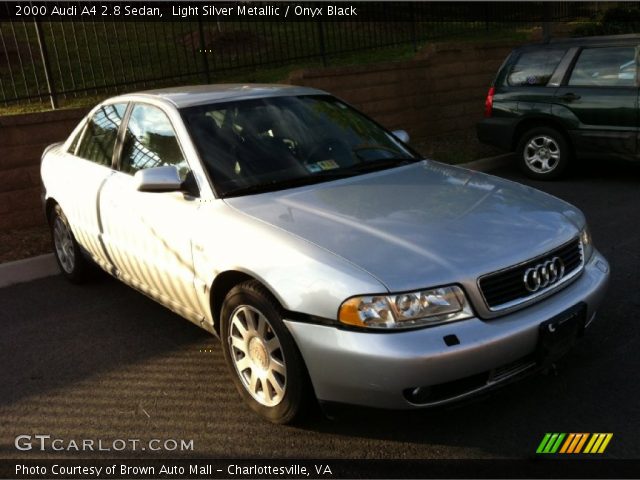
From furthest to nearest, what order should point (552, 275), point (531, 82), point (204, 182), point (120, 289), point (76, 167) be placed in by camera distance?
point (531, 82)
point (120, 289)
point (76, 167)
point (204, 182)
point (552, 275)

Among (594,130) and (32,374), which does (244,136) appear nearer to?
(32,374)

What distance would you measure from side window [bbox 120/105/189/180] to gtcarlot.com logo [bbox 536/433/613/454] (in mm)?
2392

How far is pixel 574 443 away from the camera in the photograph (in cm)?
291

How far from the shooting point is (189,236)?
3.53m

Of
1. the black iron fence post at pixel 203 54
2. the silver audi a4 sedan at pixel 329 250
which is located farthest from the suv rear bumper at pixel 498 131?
the silver audi a4 sedan at pixel 329 250

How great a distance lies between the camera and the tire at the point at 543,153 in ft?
26.3

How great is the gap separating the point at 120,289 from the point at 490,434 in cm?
345

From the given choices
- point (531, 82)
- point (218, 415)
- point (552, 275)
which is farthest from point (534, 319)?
point (531, 82)

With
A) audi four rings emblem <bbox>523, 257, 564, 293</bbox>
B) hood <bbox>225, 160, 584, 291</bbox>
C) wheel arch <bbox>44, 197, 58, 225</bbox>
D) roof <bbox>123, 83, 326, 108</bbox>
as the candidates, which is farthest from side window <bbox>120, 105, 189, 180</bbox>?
audi four rings emblem <bbox>523, 257, 564, 293</bbox>

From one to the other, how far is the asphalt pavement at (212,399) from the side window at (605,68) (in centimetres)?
334

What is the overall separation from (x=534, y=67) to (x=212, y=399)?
21.5 ft

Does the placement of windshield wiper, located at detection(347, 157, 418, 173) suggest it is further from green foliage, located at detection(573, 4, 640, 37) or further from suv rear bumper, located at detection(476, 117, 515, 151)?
green foliage, located at detection(573, 4, 640, 37)

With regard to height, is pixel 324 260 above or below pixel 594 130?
above

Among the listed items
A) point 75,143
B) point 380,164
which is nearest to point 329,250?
point 380,164
